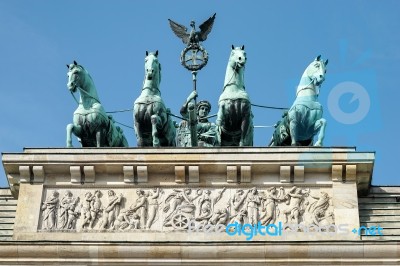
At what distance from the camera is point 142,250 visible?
25.4 meters

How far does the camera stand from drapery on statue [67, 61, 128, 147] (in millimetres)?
28312

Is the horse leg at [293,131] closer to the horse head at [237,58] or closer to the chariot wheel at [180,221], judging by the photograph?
the horse head at [237,58]

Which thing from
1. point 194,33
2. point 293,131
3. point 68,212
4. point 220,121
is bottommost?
point 68,212

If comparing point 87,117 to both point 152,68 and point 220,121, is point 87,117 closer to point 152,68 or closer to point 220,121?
point 152,68

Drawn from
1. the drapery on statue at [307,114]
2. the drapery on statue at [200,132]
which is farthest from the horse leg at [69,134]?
the drapery on statue at [307,114]

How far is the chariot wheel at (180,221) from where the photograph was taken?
26125 mm

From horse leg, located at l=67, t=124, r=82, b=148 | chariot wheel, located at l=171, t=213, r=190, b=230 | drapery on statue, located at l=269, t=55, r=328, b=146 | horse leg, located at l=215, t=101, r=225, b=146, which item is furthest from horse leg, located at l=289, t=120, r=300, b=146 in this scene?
horse leg, located at l=67, t=124, r=82, b=148

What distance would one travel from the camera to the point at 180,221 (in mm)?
26188

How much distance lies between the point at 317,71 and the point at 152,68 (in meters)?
3.50

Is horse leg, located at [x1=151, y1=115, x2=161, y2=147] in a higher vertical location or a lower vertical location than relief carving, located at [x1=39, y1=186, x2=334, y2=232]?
higher

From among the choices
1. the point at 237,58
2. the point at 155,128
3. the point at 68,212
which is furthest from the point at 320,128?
the point at 68,212

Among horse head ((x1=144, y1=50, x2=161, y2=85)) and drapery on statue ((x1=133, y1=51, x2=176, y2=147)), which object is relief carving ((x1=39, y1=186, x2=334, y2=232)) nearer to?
drapery on statue ((x1=133, y1=51, x2=176, y2=147))

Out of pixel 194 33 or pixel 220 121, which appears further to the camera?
pixel 194 33

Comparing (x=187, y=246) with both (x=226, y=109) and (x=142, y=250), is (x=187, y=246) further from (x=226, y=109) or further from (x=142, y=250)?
(x=226, y=109)
